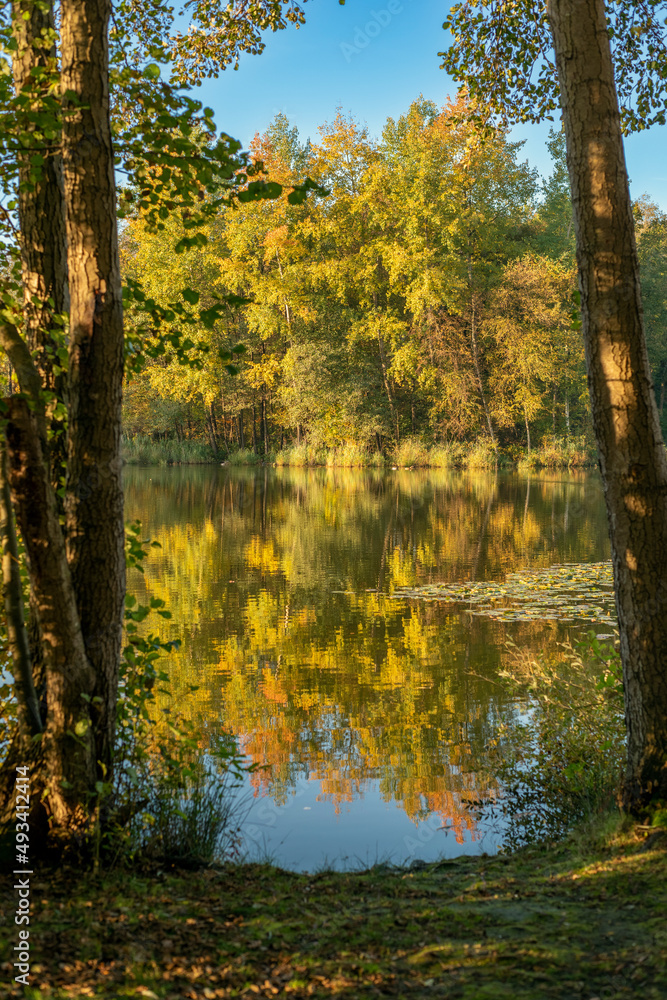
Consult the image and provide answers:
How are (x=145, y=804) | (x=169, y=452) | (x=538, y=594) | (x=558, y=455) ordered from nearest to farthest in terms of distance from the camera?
1. (x=145, y=804)
2. (x=538, y=594)
3. (x=558, y=455)
4. (x=169, y=452)

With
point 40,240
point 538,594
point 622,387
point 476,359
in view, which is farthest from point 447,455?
point 40,240

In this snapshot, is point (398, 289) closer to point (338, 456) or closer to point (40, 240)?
point (338, 456)

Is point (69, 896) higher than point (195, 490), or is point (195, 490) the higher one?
point (195, 490)

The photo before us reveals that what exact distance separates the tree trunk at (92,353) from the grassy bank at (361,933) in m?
0.77

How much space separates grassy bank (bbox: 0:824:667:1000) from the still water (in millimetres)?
1233

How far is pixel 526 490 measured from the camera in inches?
1126

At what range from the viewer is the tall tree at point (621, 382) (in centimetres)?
397

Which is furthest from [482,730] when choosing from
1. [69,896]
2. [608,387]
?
[69,896]

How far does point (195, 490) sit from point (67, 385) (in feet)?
89.0

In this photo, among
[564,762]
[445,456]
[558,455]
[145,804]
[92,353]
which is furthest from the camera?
[445,456]

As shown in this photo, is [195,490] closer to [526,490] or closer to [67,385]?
[526,490]

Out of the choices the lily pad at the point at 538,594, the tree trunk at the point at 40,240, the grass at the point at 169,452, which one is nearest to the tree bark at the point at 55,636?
the tree trunk at the point at 40,240

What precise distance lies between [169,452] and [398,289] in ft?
61.8

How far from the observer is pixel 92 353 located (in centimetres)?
383
